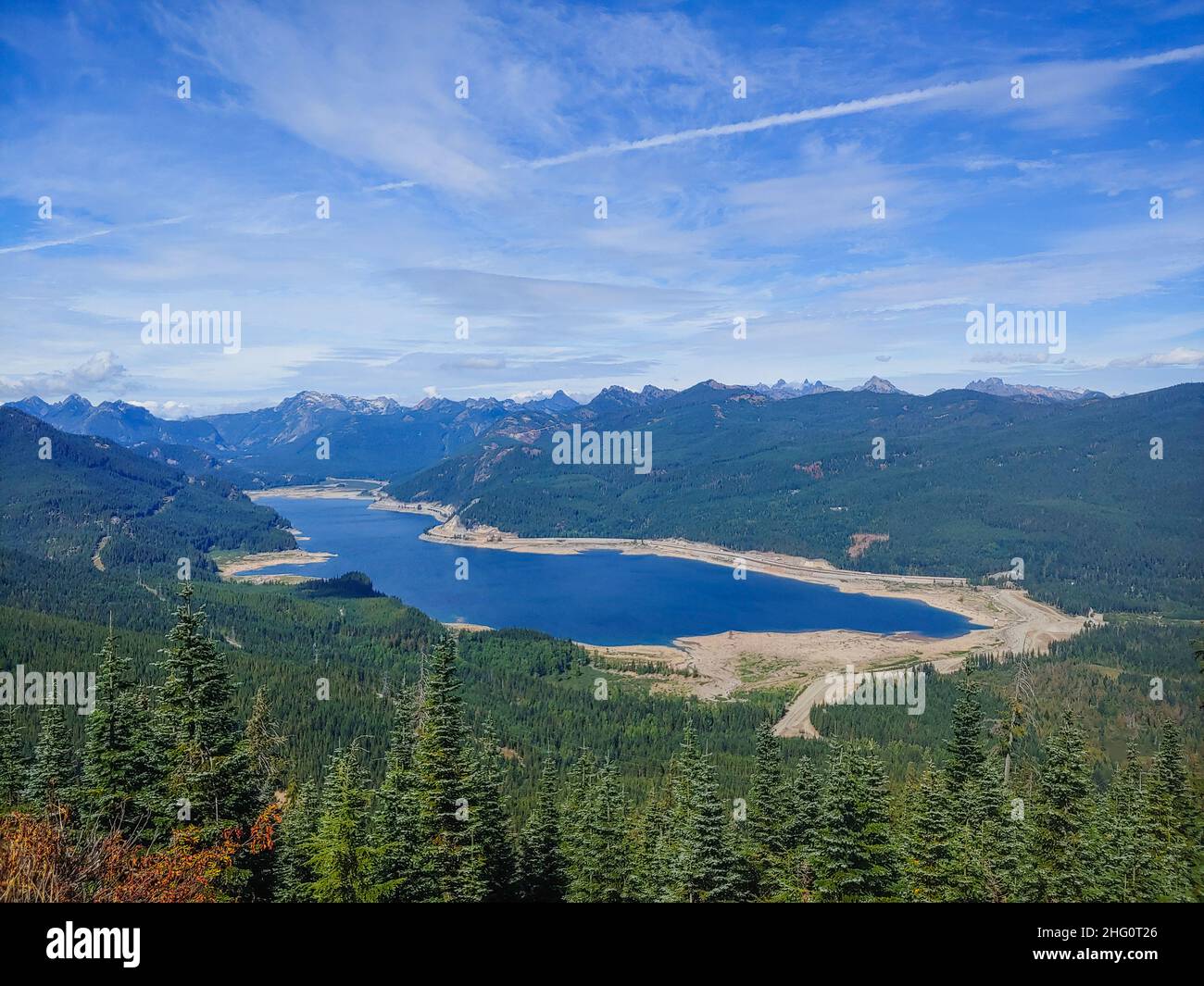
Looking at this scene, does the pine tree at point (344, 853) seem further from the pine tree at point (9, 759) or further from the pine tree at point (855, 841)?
the pine tree at point (9, 759)

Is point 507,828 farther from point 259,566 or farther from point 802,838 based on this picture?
point 259,566

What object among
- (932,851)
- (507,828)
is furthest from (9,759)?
(932,851)

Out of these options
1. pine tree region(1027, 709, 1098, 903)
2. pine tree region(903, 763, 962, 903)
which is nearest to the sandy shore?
pine tree region(903, 763, 962, 903)

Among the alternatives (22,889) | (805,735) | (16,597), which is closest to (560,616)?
(805,735)

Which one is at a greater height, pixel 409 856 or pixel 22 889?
pixel 22 889

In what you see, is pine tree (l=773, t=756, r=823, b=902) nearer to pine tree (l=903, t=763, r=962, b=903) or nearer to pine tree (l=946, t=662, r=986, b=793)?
pine tree (l=903, t=763, r=962, b=903)

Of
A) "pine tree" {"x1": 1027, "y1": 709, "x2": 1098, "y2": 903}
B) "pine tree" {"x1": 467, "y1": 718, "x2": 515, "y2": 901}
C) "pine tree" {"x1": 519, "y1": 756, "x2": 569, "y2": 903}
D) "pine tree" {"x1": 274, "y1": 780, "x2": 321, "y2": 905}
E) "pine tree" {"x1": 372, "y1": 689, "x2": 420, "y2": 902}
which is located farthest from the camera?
"pine tree" {"x1": 519, "y1": 756, "x2": 569, "y2": 903}

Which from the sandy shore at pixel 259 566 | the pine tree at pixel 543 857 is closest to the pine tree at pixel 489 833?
the pine tree at pixel 543 857
